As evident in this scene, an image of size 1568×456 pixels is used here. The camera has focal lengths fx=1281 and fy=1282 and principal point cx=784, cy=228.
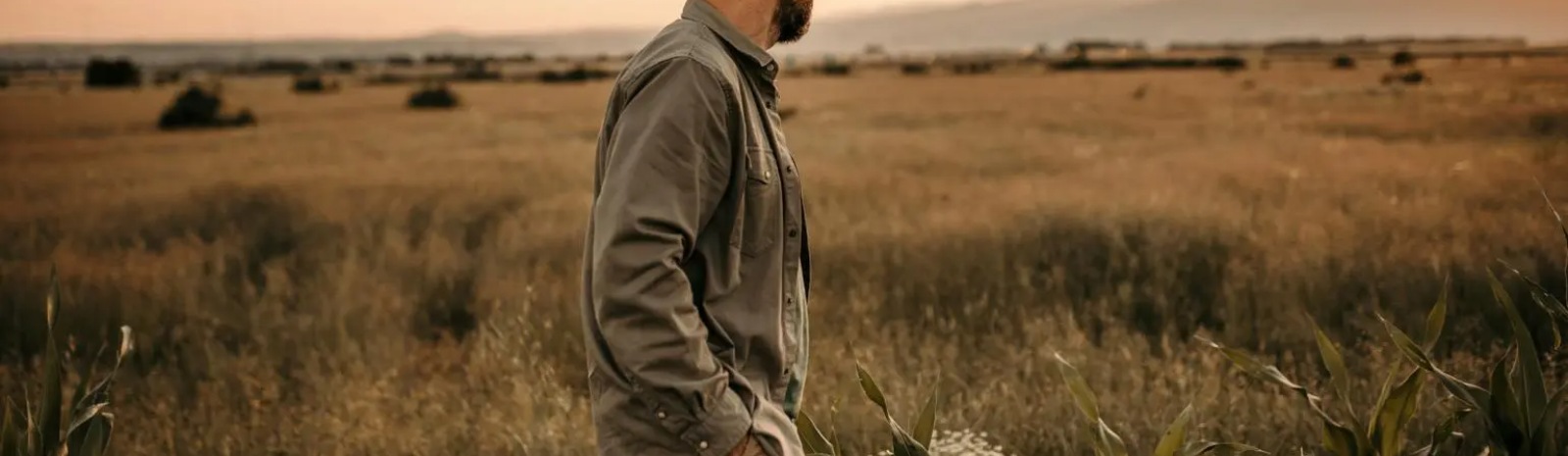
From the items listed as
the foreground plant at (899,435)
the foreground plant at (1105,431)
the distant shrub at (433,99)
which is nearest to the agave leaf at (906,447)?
the foreground plant at (899,435)

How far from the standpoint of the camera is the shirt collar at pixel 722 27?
1.83 meters

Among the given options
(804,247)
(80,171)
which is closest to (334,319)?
(804,247)

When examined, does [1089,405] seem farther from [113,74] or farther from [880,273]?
[113,74]

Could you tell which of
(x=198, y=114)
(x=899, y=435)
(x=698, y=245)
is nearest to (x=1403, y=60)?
(x=198, y=114)

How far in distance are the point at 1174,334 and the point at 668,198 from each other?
4480 mm

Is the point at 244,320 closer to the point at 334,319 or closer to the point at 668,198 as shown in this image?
the point at 334,319

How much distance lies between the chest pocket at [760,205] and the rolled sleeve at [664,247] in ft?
0.30

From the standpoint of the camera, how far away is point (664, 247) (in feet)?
5.35

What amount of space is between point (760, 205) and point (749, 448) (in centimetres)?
34

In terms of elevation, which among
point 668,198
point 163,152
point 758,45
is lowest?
point 163,152

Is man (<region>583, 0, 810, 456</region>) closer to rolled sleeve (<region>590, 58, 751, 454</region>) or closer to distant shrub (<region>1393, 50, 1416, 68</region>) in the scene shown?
rolled sleeve (<region>590, 58, 751, 454</region>)

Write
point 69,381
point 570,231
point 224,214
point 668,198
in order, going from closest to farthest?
point 668,198
point 69,381
point 570,231
point 224,214

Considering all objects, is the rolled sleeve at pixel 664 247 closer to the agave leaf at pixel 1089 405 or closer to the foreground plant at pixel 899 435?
the foreground plant at pixel 899 435

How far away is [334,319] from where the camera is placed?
6398 mm
